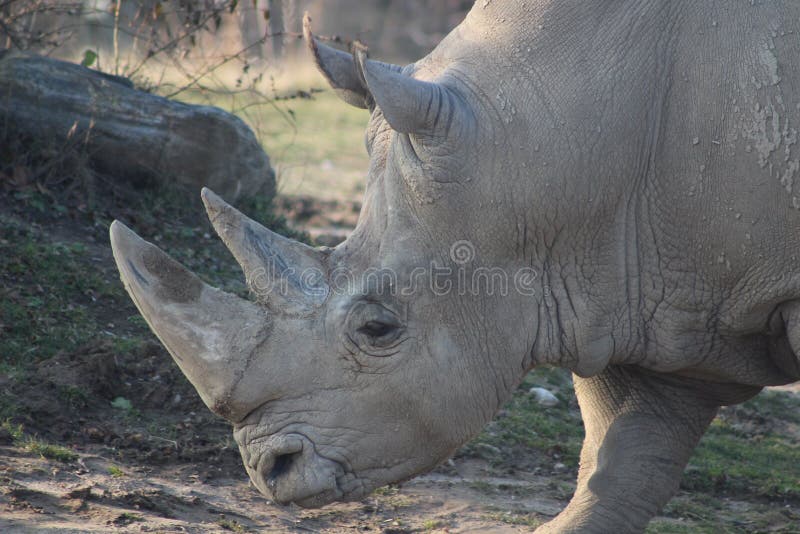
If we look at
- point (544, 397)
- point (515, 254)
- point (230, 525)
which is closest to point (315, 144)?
point (544, 397)

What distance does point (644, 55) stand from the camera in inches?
165

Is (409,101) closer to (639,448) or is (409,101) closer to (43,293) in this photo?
(639,448)

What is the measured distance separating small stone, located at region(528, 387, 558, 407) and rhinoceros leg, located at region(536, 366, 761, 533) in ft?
5.97

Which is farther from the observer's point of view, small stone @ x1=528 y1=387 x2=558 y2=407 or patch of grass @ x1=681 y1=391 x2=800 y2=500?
small stone @ x1=528 y1=387 x2=558 y2=407

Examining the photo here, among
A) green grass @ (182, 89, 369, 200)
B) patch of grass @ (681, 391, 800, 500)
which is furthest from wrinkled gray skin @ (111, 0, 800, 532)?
green grass @ (182, 89, 369, 200)

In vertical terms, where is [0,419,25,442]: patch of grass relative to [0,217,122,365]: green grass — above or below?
below

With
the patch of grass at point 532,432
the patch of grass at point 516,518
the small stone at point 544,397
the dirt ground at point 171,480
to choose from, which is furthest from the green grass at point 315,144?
the patch of grass at point 516,518

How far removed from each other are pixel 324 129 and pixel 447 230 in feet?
36.6

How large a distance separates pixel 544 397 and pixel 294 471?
114 inches

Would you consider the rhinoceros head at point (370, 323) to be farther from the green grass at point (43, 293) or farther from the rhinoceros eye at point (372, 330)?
the green grass at point (43, 293)

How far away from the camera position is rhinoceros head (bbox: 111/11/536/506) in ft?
13.9

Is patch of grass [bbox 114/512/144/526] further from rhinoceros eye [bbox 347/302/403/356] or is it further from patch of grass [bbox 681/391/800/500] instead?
patch of grass [bbox 681/391/800/500]

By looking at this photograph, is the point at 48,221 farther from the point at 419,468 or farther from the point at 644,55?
the point at 644,55

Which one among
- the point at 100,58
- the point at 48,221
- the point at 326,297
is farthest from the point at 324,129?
the point at 326,297
